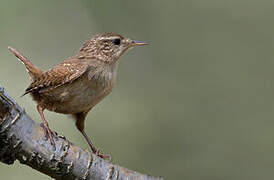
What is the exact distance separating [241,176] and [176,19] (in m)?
2.57

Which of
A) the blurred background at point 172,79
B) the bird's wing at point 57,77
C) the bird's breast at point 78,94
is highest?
the bird's wing at point 57,77

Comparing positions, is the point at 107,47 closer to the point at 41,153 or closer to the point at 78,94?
the point at 78,94

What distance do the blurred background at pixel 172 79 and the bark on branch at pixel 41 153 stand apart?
1737mm

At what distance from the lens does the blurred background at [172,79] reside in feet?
15.7

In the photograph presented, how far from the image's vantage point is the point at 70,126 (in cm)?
430

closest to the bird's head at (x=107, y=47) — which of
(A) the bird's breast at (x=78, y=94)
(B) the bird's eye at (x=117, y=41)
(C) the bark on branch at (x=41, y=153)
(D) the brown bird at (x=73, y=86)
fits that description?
(B) the bird's eye at (x=117, y=41)

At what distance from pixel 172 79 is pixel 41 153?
389 centimetres

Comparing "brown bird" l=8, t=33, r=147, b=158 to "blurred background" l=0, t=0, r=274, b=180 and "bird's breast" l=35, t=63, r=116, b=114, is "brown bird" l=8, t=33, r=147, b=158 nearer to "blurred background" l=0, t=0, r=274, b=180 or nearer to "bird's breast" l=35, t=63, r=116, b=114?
"bird's breast" l=35, t=63, r=116, b=114

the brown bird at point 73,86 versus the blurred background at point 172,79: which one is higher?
the brown bird at point 73,86

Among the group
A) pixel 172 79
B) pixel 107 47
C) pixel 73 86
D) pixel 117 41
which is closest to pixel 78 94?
pixel 73 86

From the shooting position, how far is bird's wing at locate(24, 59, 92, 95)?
320cm

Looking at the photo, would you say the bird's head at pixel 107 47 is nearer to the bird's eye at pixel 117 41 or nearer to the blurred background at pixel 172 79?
the bird's eye at pixel 117 41

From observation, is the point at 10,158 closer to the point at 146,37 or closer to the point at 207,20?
the point at 146,37

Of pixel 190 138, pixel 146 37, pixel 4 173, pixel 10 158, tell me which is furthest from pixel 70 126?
pixel 146 37
